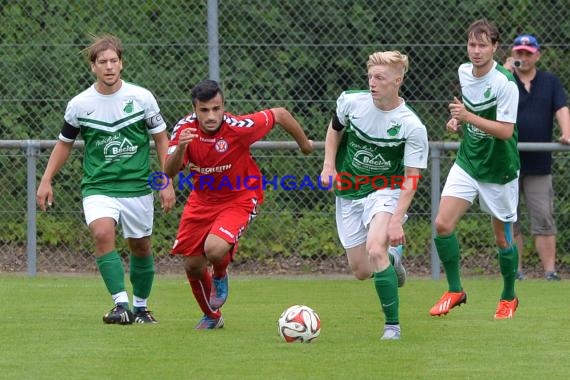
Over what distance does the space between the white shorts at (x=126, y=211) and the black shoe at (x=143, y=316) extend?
505 millimetres

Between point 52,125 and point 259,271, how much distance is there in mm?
2484

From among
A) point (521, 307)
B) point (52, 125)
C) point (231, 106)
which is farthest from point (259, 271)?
point (521, 307)

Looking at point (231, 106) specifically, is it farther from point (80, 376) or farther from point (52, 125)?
point (80, 376)

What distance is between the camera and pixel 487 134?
8.84 meters

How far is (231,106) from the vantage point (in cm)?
1235

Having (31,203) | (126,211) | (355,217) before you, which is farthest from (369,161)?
(31,203)

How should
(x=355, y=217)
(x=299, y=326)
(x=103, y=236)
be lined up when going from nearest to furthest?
1. (x=299, y=326)
2. (x=103, y=236)
3. (x=355, y=217)

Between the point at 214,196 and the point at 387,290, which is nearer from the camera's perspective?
the point at 387,290

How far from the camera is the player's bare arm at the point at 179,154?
769cm

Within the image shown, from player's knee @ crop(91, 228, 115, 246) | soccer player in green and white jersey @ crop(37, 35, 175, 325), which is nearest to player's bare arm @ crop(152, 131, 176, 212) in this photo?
soccer player in green and white jersey @ crop(37, 35, 175, 325)

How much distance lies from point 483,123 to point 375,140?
2.59 ft

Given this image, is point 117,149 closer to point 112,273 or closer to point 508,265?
point 112,273

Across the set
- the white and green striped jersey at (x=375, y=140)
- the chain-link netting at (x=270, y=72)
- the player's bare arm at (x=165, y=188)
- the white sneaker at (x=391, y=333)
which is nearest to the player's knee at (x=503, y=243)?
the white and green striped jersey at (x=375, y=140)

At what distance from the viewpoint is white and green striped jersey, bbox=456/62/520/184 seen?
872 cm
